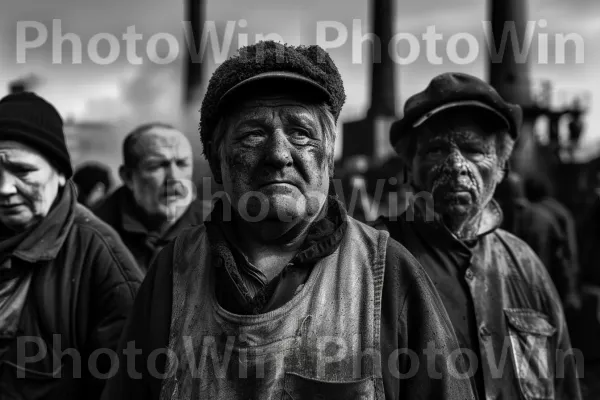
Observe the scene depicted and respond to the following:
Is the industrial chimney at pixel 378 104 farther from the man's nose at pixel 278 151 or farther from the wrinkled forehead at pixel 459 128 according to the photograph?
the man's nose at pixel 278 151

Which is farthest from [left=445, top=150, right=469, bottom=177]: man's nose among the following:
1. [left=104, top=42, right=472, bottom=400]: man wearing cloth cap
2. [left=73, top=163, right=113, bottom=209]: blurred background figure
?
[left=73, top=163, right=113, bottom=209]: blurred background figure

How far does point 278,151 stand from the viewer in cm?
186

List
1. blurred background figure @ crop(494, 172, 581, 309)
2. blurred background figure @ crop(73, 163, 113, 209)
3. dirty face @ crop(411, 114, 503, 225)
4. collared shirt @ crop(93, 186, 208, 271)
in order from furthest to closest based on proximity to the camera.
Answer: blurred background figure @ crop(73, 163, 113, 209) → blurred background figure @ crop(494, 172, 581, 309) → collared shirt @ crop(93, 186, 208, 271) → dirty face @ crop(411, 114, 503, 225)

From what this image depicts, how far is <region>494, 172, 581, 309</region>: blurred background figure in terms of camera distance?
650cm

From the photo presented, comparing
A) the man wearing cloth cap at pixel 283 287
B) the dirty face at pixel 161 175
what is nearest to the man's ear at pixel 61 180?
the man wearing cloth cap at pixel 283 287

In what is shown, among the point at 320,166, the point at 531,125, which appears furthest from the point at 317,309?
the point at 531,125

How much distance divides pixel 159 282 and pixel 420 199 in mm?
1363

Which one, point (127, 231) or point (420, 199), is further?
point (127, 231)

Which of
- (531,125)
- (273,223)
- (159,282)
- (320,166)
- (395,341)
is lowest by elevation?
(395,341)

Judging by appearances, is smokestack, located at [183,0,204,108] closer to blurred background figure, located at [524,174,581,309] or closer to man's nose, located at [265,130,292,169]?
blurred background figure, located at [524,174,581,309]

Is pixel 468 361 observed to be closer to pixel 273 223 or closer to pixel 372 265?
pixel 372 265

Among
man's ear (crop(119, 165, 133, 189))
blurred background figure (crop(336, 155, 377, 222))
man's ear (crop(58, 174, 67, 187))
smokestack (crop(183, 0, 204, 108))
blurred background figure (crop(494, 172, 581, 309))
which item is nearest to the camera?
man's ear (crop(58, 174, 67, 187))

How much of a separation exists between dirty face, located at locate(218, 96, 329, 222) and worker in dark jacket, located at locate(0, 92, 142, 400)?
1088 mm

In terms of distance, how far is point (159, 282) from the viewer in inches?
79.8
